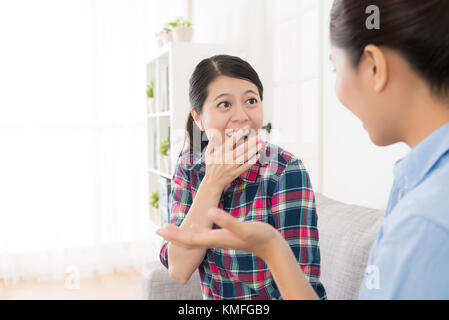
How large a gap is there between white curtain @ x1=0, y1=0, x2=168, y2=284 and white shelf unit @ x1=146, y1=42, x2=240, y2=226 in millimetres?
277

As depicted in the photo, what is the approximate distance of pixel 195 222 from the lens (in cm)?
78

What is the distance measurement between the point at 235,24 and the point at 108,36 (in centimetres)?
95

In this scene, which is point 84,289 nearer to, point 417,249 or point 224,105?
point 224,105

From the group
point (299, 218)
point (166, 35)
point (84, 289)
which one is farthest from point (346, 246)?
point (84, 289)

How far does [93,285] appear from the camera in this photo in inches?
105

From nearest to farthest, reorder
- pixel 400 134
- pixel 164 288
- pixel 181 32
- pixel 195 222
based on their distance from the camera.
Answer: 1. pixel 400 134
2. pixel 195 222
3. pixel 164 288
4. pixel 181 32

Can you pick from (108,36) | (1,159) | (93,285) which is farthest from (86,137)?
(93,285)

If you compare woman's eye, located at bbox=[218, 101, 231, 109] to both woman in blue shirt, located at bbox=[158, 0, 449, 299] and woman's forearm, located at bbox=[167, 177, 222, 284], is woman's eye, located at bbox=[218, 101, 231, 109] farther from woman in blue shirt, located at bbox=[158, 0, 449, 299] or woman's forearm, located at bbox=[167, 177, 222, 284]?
woman in blue shirt, located at bbox=[158, 0, 449, 299]

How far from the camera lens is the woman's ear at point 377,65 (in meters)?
0.44

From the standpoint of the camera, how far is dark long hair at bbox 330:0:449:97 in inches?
16.7

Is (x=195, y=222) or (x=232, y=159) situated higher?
(x=232, y=159)

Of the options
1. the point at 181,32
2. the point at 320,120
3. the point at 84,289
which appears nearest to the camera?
the point at 320,120

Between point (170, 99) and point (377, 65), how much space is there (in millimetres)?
1655

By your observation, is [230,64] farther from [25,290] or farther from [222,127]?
[25,290]
